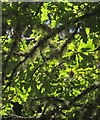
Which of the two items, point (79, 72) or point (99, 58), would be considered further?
point (79, 72)

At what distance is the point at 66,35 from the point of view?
4.71 metres

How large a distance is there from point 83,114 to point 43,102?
0.65 metres

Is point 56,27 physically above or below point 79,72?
above

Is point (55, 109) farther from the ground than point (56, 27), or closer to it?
closer to it

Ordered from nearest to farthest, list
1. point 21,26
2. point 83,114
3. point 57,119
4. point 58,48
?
point 21,26 → point 58,48 → point 83,114 → point 57,119

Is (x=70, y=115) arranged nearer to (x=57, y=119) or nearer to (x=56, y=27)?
(x=57, y=119)

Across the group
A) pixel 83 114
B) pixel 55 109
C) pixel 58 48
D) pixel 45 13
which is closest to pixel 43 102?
pixel 55 109

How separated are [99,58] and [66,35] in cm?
70

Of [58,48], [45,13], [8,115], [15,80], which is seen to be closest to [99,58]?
[58,48]

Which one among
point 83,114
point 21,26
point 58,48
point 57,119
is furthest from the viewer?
point 57,119

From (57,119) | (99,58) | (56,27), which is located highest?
(56,27)

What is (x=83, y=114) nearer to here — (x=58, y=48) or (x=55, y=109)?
(x=55, y=109)

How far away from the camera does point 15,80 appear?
18.2 ft

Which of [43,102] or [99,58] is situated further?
[43,102]
